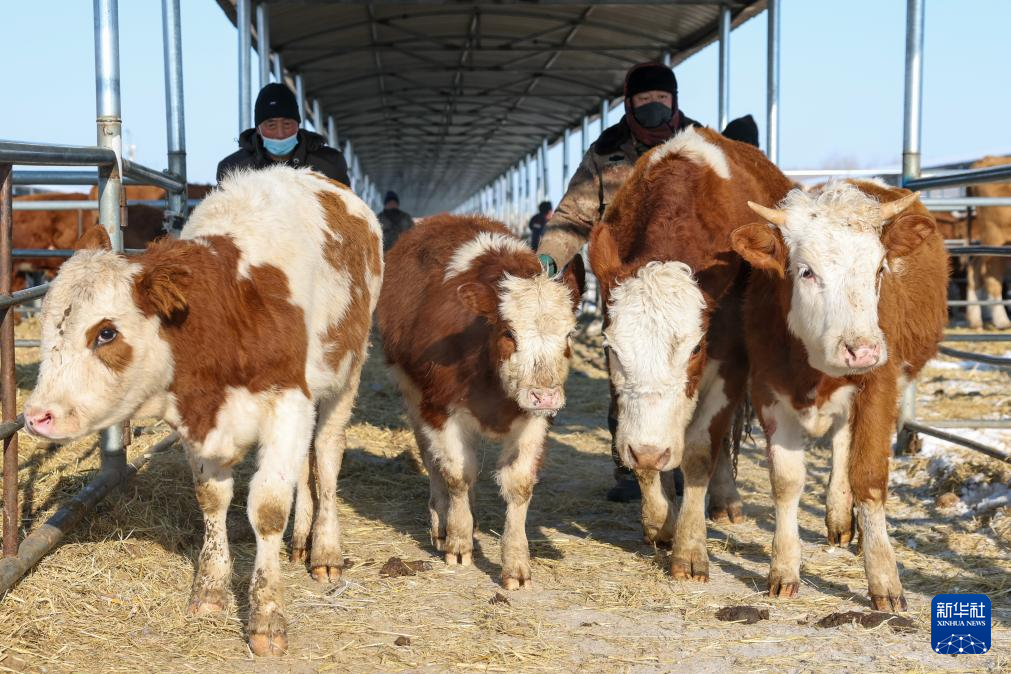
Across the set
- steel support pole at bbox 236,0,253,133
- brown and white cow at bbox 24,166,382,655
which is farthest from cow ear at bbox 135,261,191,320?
steel support pole at bbox 236,0,253,133

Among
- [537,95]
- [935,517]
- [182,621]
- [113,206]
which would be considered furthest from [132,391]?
[537,95]

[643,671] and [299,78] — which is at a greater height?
[299,78]

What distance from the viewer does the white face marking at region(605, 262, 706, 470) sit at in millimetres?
4500

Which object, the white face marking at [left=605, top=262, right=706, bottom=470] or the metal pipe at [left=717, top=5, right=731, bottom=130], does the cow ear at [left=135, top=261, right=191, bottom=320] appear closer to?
the white face marking at [left=605, top=262, right=706, bottom=470]

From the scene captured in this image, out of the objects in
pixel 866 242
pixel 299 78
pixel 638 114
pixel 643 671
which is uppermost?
pixel 299 78

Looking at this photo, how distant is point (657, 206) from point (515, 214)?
29.8 metres

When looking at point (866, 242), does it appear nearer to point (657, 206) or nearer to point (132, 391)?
point (657, 206)

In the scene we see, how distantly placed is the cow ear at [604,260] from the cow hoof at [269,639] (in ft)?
7.05

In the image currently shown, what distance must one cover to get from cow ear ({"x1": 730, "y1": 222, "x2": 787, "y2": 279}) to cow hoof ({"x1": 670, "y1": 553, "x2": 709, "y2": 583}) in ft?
4.72

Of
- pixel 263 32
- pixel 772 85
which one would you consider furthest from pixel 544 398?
pixel 263 32

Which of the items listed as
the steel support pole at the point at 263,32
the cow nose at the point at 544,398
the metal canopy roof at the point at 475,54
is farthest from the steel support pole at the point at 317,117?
the cow nose at the point at 544,398

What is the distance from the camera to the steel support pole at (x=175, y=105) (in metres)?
7.36

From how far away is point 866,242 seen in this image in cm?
435

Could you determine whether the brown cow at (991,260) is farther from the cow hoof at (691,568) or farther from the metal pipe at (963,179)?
the cow hoof at (691,568)
